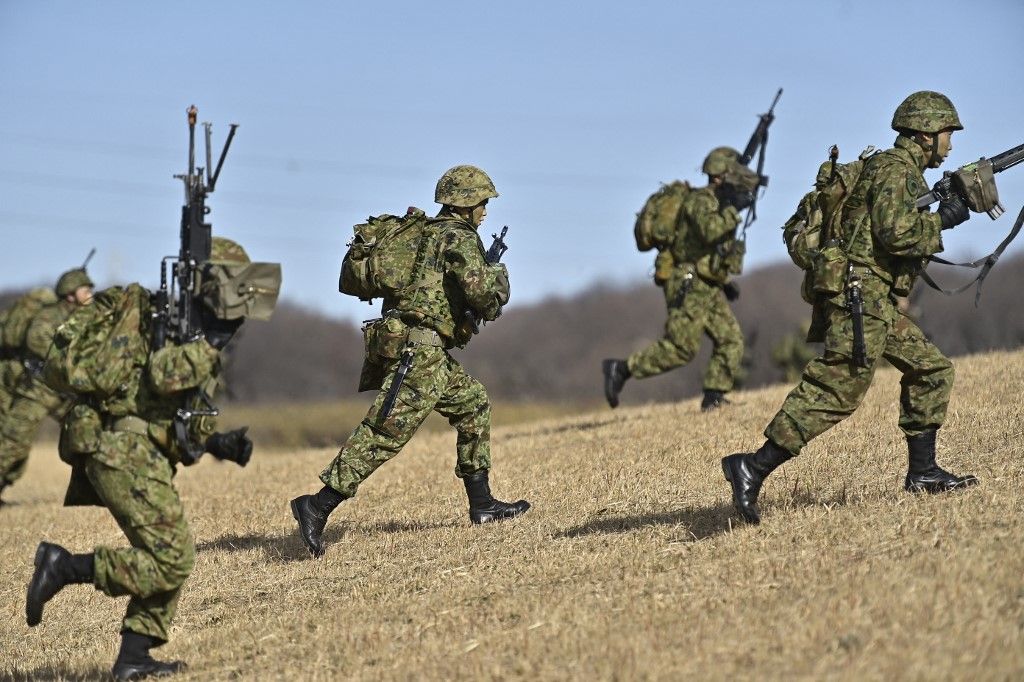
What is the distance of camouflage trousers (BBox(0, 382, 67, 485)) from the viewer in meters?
16.0

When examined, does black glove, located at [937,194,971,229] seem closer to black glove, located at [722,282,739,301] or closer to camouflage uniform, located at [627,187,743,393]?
camouflage uniform, located at [627,187,743,393]

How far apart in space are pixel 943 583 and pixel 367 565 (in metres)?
3.93

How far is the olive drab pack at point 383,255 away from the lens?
30.2 feet

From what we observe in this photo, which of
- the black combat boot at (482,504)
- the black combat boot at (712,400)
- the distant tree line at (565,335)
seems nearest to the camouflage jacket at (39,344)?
the black combat boot at (712,400)

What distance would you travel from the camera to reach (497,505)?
9984mm

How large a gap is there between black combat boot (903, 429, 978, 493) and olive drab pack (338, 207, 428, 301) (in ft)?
10.9

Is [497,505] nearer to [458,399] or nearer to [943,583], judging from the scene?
[458,399]

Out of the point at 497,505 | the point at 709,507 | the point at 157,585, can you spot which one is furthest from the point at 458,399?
the point at 157,585

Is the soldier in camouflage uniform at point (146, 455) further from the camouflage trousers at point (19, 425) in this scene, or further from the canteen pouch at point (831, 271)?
the camouflage trousers at point (19, 425)

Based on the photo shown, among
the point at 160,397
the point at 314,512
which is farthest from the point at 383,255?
the point at 160,397

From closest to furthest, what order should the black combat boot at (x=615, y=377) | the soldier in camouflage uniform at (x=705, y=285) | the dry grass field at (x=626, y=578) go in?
the dry grass field at (x=626, y=578) < the soldier in camouflage uniform at (x=705, y=285) < the black combat boot at (x=615, y=377)

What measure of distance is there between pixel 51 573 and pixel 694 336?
336 inches

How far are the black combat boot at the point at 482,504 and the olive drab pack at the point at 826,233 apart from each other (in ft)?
8.94

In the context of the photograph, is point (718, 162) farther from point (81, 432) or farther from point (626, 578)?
point (81, 432)
